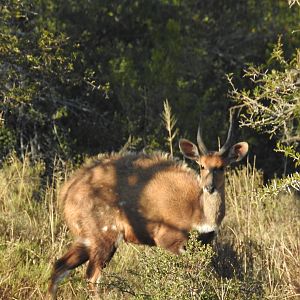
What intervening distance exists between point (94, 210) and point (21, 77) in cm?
288

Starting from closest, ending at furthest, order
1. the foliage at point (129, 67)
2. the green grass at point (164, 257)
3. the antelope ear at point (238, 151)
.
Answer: the green grass at point (164, 257) < the antelope ear at point (238, 151) < the foliage at point (129, 67)

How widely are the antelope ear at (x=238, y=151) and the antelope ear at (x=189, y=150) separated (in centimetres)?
38

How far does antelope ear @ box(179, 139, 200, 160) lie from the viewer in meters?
8.39

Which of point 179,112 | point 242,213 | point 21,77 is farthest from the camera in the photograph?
point 179,112

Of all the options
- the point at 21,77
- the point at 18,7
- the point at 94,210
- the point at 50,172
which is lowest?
the point at 50,172

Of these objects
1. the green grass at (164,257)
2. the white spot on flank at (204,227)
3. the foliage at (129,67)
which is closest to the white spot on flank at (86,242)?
the green grass at (164,257)

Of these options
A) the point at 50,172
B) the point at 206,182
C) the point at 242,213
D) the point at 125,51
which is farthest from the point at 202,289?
the point at 125,51

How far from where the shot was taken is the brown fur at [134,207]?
7.84 metres

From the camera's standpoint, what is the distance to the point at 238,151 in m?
8.41

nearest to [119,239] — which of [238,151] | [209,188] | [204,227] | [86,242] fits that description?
[86,242]

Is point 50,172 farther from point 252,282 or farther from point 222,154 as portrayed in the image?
point 252,282

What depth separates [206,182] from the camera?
7.87 m

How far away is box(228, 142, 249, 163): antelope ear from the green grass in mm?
405

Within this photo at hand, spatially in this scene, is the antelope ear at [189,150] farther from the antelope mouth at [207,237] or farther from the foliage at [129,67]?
the foliage at [129,67]
